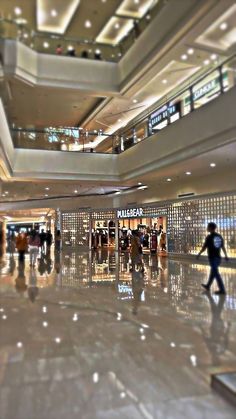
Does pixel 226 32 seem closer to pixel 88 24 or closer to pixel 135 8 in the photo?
pixel 135 8

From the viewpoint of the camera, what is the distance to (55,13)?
10719mm

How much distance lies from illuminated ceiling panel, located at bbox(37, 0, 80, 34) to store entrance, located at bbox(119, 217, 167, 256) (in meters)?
12.7

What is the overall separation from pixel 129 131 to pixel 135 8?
817cm

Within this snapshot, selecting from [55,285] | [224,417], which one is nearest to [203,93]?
[55,285]

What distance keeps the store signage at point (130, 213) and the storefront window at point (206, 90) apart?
33.1 ft

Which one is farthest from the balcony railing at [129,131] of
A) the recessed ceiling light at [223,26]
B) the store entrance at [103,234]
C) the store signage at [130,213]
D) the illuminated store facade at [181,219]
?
the store entrance at [103,234]

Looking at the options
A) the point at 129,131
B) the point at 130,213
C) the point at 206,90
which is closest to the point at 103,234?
the point at 130,213

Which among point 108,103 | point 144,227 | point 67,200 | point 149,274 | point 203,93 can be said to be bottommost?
point 149,274

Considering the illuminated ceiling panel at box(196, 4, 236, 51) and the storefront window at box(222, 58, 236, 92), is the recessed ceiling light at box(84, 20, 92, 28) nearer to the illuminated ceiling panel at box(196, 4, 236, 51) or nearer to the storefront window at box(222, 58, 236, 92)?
the storefront window at box(222, 58, 236, 92)

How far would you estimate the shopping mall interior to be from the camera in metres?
3.51

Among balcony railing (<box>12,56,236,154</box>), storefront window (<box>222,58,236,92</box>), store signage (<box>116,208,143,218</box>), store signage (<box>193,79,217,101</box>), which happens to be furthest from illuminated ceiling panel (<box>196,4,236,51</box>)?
store signage (<box>116,208,143,218</box>)

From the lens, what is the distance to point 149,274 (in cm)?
1234

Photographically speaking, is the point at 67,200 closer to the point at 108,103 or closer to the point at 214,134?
the point at 108,103

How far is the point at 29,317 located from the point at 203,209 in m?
12.7
